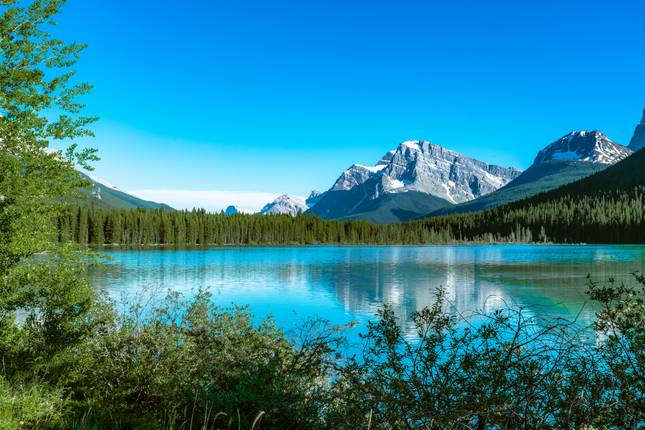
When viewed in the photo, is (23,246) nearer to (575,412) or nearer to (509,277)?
(575,412)

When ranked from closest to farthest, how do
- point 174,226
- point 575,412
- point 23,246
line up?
point 575,412
point 23,246
point 174,226

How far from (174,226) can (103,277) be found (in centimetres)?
13771

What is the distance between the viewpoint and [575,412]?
645cm

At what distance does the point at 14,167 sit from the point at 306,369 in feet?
31.2

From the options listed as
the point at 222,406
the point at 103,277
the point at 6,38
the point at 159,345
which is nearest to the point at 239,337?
the point at 159,345

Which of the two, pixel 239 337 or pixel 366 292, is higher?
pixel 239 337

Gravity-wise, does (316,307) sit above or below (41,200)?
below

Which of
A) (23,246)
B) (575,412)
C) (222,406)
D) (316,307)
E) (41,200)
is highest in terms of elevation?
(41,200)

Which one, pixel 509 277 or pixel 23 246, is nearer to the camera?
pixel 23 246

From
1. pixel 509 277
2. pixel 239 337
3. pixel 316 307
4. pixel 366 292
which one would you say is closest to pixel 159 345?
pixel 239 337

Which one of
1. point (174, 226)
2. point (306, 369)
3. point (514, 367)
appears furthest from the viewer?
point (174, 226)

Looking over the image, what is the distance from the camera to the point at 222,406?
8969mm

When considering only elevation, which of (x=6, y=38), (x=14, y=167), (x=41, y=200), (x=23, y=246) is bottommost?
(x=23, y=246)

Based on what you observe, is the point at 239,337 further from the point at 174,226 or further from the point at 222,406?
the point at 174,226
